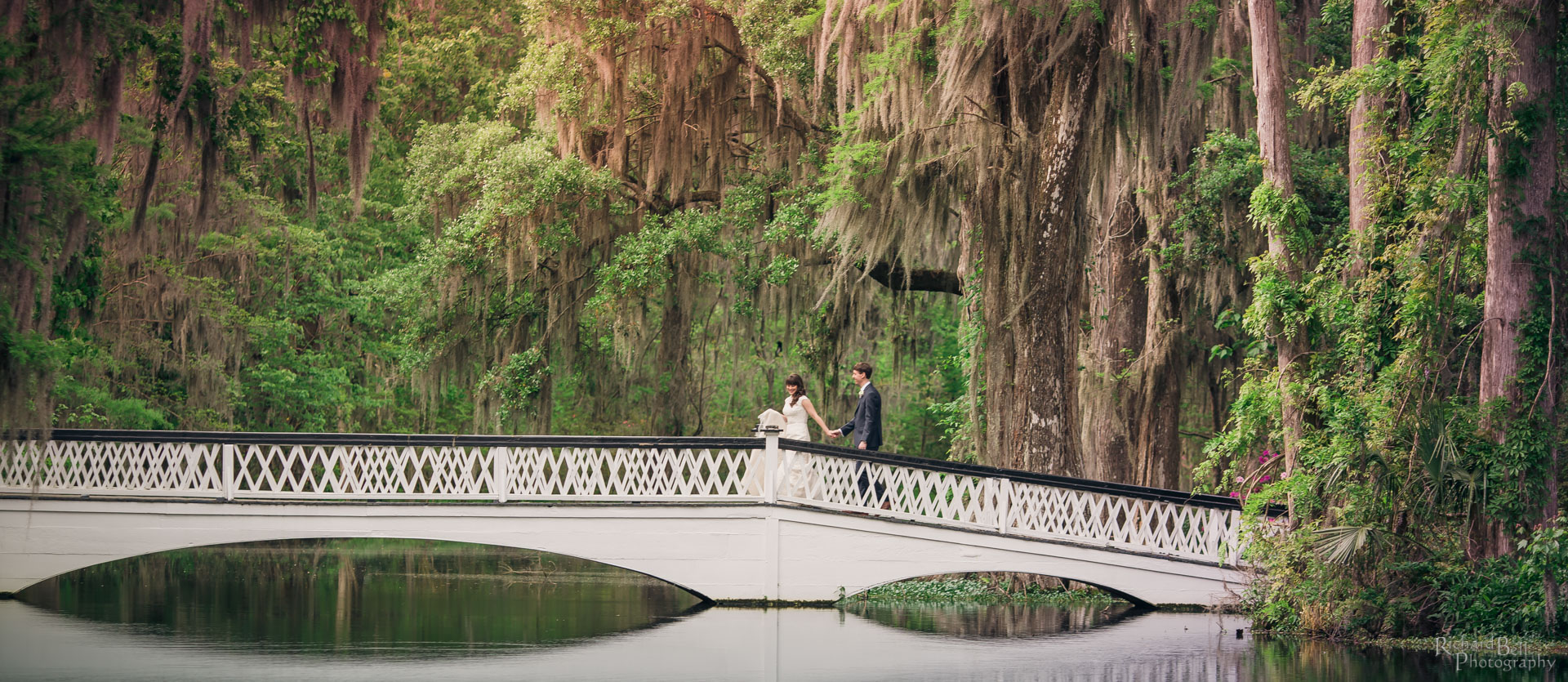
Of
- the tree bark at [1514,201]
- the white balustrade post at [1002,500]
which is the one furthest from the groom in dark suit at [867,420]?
the tree bark at [1514,201]

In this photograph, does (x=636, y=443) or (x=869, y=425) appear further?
(x=869, y=425)

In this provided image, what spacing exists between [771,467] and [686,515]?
3.18 feet

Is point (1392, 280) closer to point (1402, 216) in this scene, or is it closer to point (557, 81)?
point (1402, 216)

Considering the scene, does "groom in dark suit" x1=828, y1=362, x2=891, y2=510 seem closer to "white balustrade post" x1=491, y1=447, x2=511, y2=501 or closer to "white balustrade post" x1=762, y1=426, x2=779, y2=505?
"white balustrade post" x1=762, y1=426, x2=779, y2=505

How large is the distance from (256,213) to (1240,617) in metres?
15.2

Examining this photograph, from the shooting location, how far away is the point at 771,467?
14.2 m

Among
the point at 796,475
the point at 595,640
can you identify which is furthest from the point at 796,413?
the point at 595,640

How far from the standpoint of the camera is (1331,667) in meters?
10.2

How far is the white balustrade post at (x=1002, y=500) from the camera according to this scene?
14.1 m

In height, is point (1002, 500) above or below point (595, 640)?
above

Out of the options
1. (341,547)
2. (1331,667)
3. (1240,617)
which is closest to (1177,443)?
(1240,617)

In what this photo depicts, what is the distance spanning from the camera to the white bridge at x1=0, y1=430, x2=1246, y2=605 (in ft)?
46.3

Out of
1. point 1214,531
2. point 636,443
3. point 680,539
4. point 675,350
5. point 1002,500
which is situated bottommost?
point 680,539

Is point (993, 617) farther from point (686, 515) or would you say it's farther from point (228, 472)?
point (228, 472)
